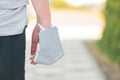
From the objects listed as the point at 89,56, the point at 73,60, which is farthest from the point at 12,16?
the point at 89,56

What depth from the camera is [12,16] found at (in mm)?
2764

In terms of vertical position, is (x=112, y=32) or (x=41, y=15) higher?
(x=41, y=15)

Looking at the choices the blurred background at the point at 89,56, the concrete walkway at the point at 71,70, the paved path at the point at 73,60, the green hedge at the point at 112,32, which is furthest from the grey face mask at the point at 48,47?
the green hedge at the point at 112,32

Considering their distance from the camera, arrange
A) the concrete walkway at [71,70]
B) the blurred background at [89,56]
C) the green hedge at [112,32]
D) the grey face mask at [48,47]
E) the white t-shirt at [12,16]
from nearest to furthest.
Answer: the white t-shirt at [12,16] < the grey face mask at [48,47] < the concrete walkway at [71,70] < the blurred background at [89,56] < the green hedge at [112,32]

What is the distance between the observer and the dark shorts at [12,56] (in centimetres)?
277

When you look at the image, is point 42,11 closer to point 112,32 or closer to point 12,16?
point 12,16

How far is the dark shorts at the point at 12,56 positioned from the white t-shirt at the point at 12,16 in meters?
0.03

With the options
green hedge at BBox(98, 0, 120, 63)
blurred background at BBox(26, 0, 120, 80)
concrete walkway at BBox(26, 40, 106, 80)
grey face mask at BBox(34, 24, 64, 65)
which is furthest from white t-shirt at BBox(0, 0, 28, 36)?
green hedge at BBox(98, 0, 120, 63)

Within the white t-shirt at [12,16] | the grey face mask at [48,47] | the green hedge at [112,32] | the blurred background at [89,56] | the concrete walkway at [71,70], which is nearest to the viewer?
the white t-shirt at [12,16]

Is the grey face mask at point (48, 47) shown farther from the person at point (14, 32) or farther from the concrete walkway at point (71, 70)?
the concrete walkway at point (71, 70)

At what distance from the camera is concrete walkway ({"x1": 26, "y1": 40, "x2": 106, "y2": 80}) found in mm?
7105

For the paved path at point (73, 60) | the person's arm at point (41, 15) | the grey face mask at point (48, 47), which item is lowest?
the paved path at point (73, 60)

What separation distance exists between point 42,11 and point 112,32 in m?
5.30

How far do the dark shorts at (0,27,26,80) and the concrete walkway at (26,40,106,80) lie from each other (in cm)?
367
